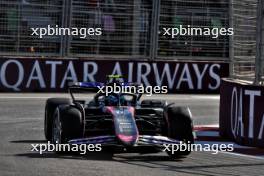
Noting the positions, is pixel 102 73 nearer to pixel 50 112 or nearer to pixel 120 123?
pixel 50 112

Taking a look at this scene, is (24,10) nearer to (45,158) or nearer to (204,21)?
(204,21)

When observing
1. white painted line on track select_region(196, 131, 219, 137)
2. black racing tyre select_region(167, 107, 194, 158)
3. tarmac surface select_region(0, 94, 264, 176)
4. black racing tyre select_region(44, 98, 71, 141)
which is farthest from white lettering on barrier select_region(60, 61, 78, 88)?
black racing tyre select_region(167, 107, 194, 158)

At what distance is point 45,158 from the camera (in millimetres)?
8023

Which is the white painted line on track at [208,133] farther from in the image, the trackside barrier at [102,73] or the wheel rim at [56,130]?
the trackside barrier at [102,73]

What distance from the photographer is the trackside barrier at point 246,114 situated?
9.08m

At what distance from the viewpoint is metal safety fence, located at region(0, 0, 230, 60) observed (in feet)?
58.5

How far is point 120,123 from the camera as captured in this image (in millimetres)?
8219
